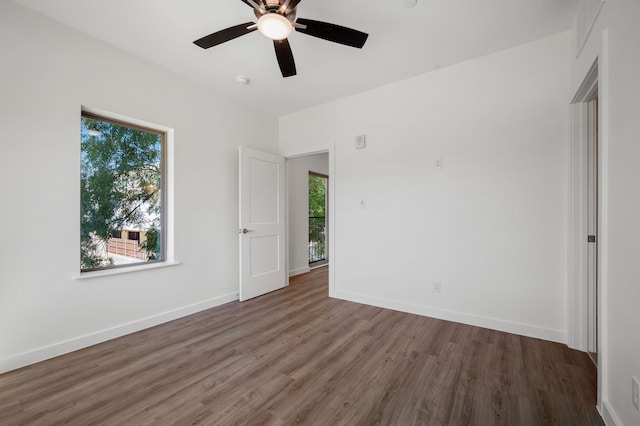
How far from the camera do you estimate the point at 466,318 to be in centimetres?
285

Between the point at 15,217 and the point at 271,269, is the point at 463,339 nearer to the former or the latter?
the point at 271,269

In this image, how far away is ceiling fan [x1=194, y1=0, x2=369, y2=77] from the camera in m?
1.71

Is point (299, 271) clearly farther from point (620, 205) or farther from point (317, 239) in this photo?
point (620, 205)

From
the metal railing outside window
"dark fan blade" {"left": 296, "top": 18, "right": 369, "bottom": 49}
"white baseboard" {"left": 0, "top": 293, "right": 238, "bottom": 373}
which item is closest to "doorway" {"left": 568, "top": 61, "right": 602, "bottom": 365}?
"dark fan blade" {"left": 296, "top": 18, "right": 369, "bottom": 49}

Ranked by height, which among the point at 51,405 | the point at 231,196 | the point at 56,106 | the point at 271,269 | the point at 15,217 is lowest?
the point at 51,405

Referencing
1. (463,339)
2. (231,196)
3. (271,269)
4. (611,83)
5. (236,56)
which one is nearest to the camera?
(611,83)

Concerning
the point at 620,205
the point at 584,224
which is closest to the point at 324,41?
the point at 620,205

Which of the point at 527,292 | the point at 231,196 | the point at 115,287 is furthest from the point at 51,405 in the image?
the point at 527,292

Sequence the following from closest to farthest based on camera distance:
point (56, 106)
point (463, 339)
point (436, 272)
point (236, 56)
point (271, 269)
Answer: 1. point (56, 106)
2. point (463, 339)
3. point (236, 56)
4. point (436, 272)
5. point (271, 269)

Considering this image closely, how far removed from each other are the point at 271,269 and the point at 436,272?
2268mm

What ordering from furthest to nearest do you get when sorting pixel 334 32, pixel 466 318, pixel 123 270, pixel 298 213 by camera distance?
1. pixel 298 213
2. pixel 466 318
3. pixel 123 270
4. pixel 334 32

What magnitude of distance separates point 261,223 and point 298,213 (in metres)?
1.55

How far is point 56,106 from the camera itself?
226cm

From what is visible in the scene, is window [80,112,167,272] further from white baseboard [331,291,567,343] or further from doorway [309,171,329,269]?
doorway [309,171,329,269]
